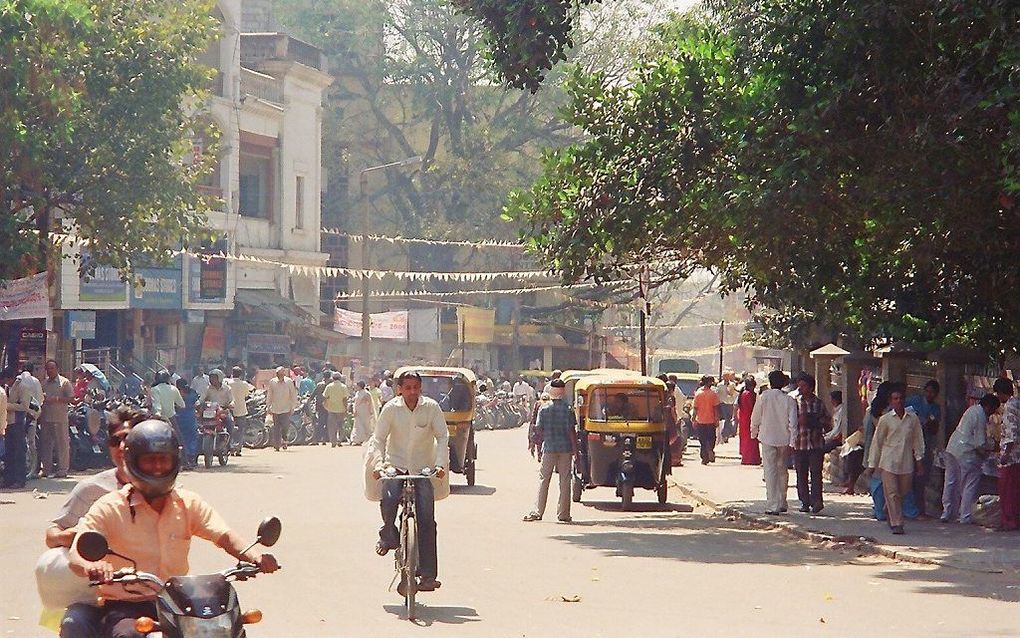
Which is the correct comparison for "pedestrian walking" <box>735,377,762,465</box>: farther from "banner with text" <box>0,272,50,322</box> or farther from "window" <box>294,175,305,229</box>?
"window" <box>294,175,305,229</box>

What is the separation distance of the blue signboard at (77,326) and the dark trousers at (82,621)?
33.6 meters

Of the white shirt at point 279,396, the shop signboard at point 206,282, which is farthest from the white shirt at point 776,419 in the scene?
the shop signboard at point 206,282

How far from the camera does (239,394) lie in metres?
31.5

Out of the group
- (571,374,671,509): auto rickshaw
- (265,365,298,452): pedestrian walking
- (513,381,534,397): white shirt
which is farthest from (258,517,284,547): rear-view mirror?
(513,381,534,397): white shirt

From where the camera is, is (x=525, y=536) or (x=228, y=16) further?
(x=228, y=16)

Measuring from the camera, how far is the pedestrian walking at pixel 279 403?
1355 inches

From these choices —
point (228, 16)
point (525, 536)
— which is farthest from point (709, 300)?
point (525, 536)

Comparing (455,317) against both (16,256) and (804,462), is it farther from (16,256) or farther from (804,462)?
(804,462)

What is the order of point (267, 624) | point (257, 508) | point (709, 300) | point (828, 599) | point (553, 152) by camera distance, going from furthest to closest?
point (709, 300) < point (553, 152) < point (257, 508) < point (828, 599) < point (267, 624)

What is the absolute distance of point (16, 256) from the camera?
24891mm

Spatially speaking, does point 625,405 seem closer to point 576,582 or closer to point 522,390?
point 576,582

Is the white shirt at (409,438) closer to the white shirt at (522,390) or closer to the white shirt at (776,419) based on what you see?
the white shirt at (776,419)

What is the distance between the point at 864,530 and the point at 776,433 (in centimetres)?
241

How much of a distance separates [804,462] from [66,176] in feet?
45.2
